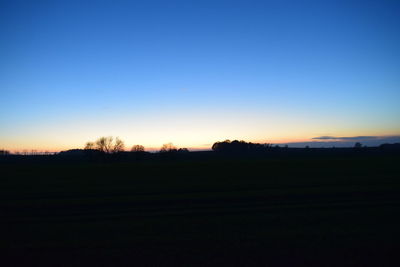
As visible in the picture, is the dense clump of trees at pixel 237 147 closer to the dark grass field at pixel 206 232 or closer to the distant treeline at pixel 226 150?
the distant treeline at pixel 226 150

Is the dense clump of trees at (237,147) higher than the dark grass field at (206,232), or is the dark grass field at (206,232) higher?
the dense clump of trees at (237,147)

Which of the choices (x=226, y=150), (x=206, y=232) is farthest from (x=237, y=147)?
(x=206, y=232)

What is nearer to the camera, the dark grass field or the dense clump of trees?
the dark grass field

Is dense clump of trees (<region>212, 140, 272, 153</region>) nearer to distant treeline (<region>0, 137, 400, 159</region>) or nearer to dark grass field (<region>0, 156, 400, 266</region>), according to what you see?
distant treeline (<region>0, 137, 400, 159</region>)

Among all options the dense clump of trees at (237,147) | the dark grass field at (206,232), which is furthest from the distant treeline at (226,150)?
the dark grass field at (206,232)

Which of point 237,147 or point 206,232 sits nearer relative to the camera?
point 206,232

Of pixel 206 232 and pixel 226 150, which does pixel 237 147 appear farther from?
pixel 206 232

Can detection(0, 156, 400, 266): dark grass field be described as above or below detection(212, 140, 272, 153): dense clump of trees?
below

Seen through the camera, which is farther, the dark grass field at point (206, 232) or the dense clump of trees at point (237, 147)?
the dense clump of trees at point (237, 147)

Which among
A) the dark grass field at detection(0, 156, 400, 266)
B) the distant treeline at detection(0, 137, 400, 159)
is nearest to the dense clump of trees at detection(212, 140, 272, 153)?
the distant treeline at detection(0, 137, 400, 159)

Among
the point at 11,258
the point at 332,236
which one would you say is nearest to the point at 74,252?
the point at 11,258

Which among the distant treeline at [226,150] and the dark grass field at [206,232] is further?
the distant treeline at [226,150]

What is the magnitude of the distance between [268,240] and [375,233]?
3.51 meters

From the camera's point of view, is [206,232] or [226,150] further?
[226,150]
